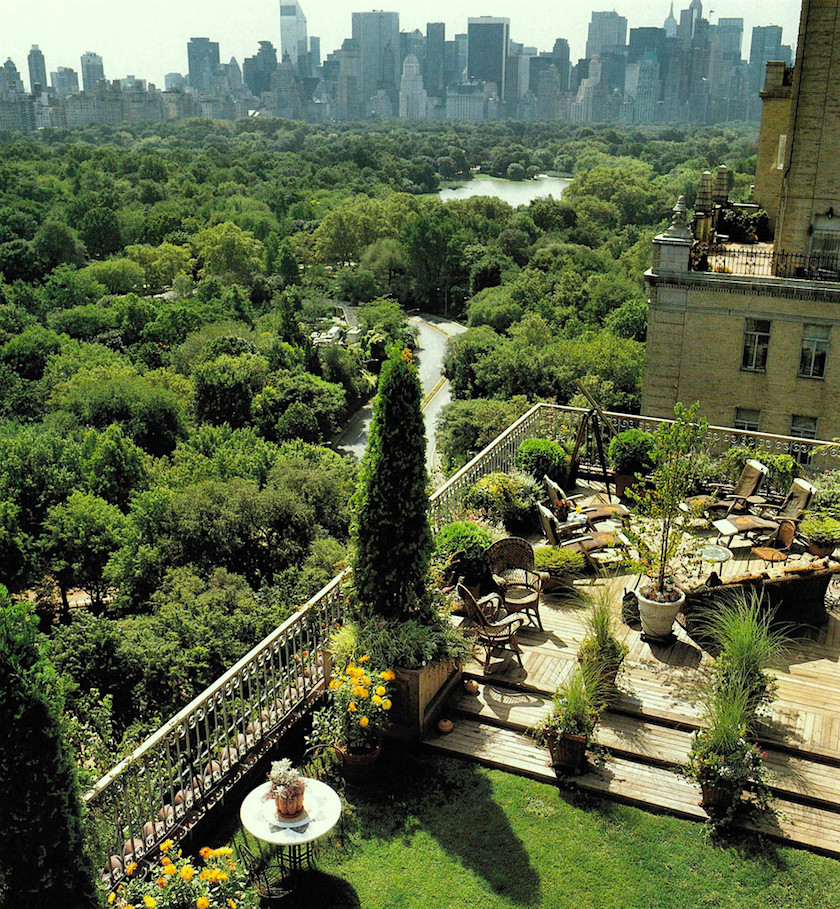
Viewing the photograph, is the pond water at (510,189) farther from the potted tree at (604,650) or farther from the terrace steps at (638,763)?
the terrace steps at (638,763)

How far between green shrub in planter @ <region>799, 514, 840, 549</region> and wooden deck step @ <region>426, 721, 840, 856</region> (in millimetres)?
4132

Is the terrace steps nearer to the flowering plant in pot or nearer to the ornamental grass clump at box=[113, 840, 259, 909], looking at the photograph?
the flowering plant in pot

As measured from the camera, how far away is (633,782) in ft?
27.1

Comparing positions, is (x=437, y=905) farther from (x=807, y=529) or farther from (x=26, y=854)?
(x=807, y=529)

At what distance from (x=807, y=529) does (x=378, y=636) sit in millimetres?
5835

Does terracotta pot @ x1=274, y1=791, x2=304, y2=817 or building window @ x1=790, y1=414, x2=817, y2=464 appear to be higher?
terracotta pot @ x1=274, y1=791, x2=304, y2=817

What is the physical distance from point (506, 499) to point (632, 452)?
2361 millimetres

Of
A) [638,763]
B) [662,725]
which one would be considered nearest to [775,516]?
[662,725]

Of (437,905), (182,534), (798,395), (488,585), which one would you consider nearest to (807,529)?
(488,585)

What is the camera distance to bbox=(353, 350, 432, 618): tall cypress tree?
858 centimetres

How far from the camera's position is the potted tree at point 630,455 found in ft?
44.8

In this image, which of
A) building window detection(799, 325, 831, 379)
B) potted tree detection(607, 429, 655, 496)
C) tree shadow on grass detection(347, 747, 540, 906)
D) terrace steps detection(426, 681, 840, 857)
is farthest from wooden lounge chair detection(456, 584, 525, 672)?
building window detection(799, 325, 831, 379)

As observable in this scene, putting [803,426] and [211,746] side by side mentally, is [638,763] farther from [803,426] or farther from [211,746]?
[803,426]

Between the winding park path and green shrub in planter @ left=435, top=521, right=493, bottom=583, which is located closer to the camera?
green shrub in planter @ left=435, top=521, right=493, bottom=583
